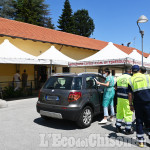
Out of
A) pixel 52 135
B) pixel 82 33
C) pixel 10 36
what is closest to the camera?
pixel 52 135

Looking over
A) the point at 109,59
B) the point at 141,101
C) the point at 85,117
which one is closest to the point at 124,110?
the point at 141,101

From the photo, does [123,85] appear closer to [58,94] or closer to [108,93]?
[108,93]

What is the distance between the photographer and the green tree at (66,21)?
43.5 meters

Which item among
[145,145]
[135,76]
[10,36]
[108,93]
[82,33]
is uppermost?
[82,33]

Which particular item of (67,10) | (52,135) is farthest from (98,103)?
(67,10)

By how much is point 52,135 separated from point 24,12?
1385 inches

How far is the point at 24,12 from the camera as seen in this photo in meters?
Answer: 34.9

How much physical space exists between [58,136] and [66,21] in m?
42.7

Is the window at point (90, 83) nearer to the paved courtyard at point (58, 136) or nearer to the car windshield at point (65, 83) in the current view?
the car windshield at point (65, 83)

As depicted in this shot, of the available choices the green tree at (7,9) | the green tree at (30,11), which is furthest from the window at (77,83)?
the green tree at (7,9)

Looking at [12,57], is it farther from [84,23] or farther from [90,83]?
[84,23]

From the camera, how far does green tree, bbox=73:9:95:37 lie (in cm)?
5419

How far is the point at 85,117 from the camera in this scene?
5082 mm

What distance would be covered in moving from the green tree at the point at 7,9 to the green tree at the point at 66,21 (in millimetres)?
12272
